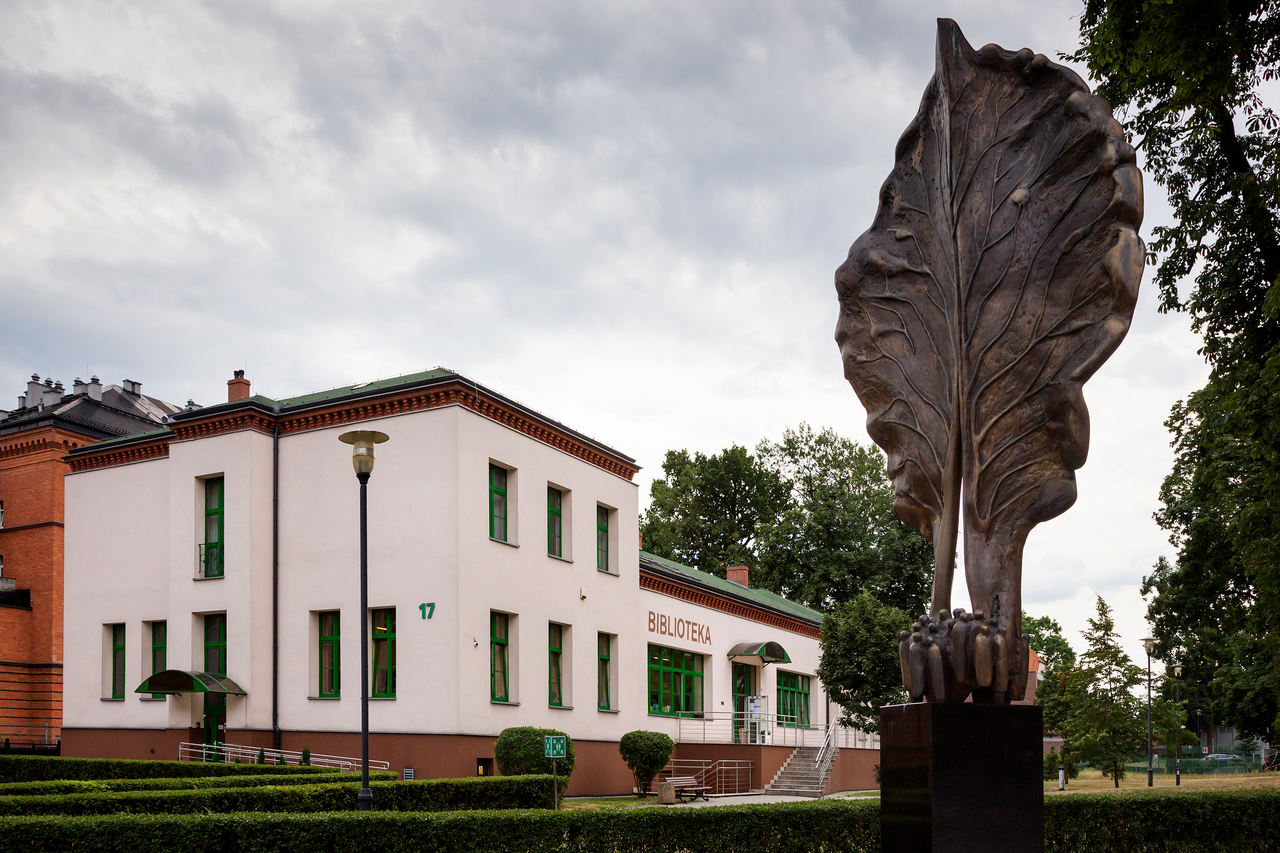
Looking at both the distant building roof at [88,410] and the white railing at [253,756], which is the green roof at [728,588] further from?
the distant building roof at [88,410]

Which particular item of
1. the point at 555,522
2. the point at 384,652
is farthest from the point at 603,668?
the point at 384,652

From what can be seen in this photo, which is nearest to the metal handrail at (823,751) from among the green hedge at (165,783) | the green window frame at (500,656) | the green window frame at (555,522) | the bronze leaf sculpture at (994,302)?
the green window frame at (555,522)

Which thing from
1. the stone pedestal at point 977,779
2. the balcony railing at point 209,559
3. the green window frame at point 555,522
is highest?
the green window frame at point 555,522

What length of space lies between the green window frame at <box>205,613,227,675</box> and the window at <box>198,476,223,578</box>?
110 centimetres

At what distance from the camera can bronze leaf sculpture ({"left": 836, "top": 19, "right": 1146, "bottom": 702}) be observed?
8281 mm

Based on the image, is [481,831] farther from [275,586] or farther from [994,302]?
[275,586]

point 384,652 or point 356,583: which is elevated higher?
point 356,583

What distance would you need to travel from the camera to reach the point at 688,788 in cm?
3131

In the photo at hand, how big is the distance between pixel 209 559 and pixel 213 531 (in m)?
0.73

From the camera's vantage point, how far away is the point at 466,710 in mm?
24469

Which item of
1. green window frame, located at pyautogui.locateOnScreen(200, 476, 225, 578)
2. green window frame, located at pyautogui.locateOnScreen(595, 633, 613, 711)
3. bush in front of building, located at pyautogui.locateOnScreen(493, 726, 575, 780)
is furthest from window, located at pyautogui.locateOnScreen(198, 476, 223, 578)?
green window frame, located at pyautogui.locateOnScreen(595, 633, 613, 711)

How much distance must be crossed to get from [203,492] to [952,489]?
2463 cm

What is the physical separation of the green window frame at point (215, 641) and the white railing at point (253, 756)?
1.86 metres

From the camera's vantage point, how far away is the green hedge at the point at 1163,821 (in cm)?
1304
